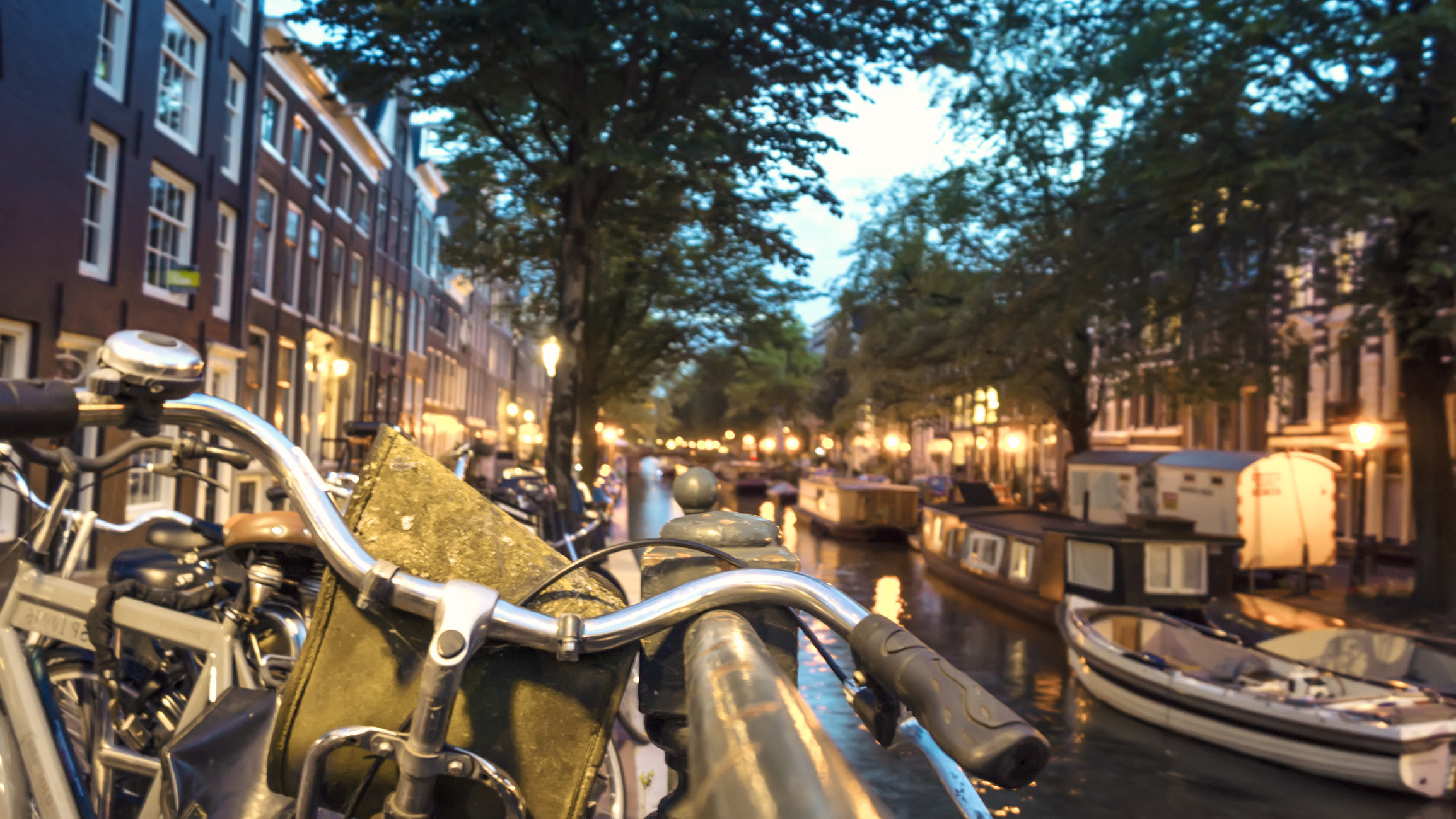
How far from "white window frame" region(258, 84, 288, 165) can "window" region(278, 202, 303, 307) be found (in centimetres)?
138

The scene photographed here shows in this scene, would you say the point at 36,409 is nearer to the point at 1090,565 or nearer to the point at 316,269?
the point at 1090,565

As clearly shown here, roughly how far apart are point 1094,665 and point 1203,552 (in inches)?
220

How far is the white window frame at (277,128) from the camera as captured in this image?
22219 millimetres

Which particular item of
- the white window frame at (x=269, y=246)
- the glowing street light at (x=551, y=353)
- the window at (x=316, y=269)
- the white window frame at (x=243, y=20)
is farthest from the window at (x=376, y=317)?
the glowing street light at (x=551, y=353)

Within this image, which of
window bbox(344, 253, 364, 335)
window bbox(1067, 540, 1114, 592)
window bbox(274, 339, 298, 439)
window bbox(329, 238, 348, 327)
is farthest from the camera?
window bbox(344, 253, 364, 335)

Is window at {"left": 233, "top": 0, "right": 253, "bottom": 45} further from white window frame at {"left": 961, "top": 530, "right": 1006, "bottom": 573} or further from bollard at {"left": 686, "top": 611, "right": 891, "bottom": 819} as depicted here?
bollard at {"left": 686, "top": 611, "right": 891, "bottom": 819}

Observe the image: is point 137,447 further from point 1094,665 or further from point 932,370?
point 932,370

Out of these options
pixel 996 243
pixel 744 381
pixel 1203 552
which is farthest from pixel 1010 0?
pixel 744 381

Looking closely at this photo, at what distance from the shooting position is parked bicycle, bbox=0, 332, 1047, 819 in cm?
105

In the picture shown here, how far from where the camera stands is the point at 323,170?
2686 centimetres

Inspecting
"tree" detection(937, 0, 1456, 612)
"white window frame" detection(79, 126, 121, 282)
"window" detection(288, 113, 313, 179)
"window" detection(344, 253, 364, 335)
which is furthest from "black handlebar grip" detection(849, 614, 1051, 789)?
"window" detection(344, 253, 364, 335)

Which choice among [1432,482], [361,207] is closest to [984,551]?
[1432,482]

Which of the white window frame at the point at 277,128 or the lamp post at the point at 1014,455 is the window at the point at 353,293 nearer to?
the white window frame at the point at 277,128

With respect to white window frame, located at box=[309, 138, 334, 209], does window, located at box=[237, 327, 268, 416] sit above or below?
below
